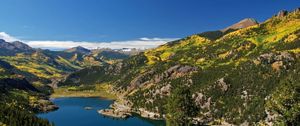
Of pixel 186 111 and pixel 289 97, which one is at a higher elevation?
pixel 289 97

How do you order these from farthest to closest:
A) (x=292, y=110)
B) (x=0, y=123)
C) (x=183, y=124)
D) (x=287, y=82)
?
1. (x=0, y=123)
2. (x=183, y=124)
3. (x=287, y=82)
4. (x=292, y=110)

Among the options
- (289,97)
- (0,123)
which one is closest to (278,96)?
(289,97)

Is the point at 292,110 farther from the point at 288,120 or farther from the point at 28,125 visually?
the point at 28,125

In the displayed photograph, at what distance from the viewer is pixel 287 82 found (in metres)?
74.9

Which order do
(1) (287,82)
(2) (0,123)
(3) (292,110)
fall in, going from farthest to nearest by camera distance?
(2) (0,123)
(1) (287,82)
(3) (292,110)

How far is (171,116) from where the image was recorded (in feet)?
427

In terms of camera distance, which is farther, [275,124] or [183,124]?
[183,124]

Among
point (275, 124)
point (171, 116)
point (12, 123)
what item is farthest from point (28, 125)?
point (275, 124)

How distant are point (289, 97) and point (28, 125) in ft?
528

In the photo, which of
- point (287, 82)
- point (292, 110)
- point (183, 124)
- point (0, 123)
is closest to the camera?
point (292, 110)

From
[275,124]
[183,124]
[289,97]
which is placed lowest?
[183,124]

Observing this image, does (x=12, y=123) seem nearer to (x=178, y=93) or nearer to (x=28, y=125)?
(x=28, y=125)

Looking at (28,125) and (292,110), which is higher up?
(292,110)

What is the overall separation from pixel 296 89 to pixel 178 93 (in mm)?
64743
